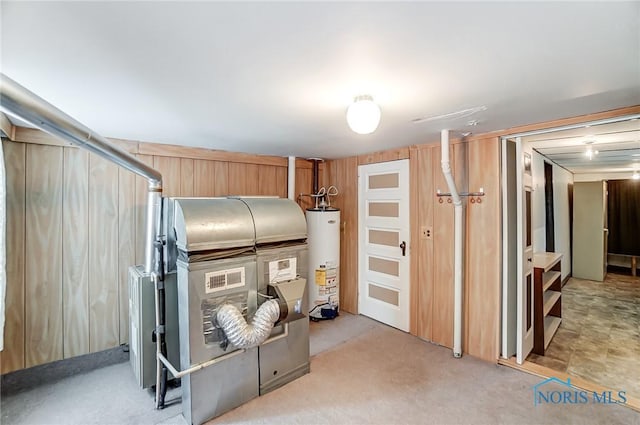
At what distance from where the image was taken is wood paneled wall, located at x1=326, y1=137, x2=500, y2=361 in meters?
2.72

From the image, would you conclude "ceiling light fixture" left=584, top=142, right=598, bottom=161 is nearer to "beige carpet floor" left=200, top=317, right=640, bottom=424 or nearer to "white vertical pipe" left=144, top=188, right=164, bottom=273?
"beige carpet floor" left=200, top=317, right=640, bottom=424

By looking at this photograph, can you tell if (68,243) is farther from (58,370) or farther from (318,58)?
(318,58)

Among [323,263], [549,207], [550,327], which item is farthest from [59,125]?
[549,207]

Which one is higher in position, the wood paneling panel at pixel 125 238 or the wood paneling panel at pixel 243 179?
the wood paneling panel at pixel 243 179

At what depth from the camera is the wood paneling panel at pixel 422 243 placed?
3.18 metres

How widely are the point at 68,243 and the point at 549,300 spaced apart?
16.4 ft

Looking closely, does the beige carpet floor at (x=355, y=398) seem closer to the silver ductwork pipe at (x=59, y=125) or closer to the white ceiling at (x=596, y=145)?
the silver ductwork pipe at (x=59, y=125)

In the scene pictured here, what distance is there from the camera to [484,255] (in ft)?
9.07

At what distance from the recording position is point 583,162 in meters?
4.91

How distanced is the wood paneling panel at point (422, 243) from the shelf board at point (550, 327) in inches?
46.2

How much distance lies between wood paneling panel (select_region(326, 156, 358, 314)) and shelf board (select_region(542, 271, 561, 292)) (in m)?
2.12

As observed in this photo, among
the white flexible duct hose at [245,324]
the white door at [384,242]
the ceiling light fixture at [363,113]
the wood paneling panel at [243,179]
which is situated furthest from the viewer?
the wood paneling panel at [243,179]

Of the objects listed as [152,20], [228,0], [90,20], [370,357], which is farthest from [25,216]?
[370,357]

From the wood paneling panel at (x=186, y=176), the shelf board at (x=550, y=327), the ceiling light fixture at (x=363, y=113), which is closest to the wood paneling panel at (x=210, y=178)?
the wood paneling panel at (x=186, y=176)
